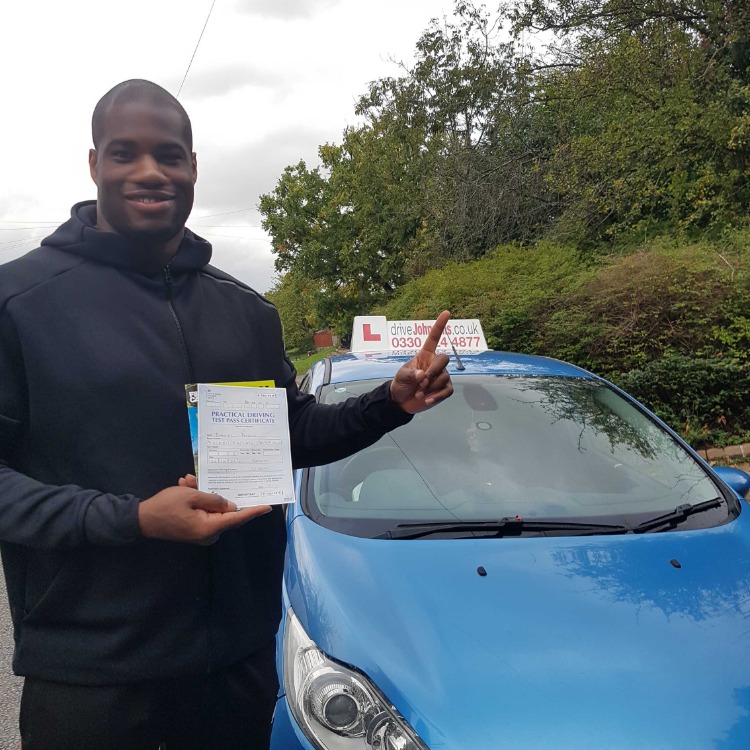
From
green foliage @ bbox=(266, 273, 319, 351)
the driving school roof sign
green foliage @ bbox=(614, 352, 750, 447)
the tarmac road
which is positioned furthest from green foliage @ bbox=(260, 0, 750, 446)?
green foliage @ bbox=(266, 273, 319, 351)

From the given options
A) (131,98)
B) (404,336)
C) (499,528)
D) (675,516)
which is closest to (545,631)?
(499,528)

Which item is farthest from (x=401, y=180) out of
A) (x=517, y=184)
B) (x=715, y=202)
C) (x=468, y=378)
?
(x=468, y=378)

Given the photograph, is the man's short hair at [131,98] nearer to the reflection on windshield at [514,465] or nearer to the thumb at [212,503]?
the thumb at [212,503]

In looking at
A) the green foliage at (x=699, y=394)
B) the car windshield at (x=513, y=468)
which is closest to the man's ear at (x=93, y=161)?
the car windshield at (x=513, y=468)

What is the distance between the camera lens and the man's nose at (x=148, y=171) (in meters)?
1.38

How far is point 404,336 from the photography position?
3965 mm

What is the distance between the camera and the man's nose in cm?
138

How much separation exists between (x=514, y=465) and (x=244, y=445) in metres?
1.51

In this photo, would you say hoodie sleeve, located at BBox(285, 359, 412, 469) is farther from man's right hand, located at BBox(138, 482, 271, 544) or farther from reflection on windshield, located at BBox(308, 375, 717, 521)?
reflection on windshield, located at BBox(308, 375, 717, 521)

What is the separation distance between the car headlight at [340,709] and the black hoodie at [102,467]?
11.7 inches

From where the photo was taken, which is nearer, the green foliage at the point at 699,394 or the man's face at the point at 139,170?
the man's face at the point at 139,170

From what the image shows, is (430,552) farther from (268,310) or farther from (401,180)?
(401,180)

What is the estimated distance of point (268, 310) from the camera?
1.67 metres

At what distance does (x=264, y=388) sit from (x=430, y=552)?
36.3 inches
